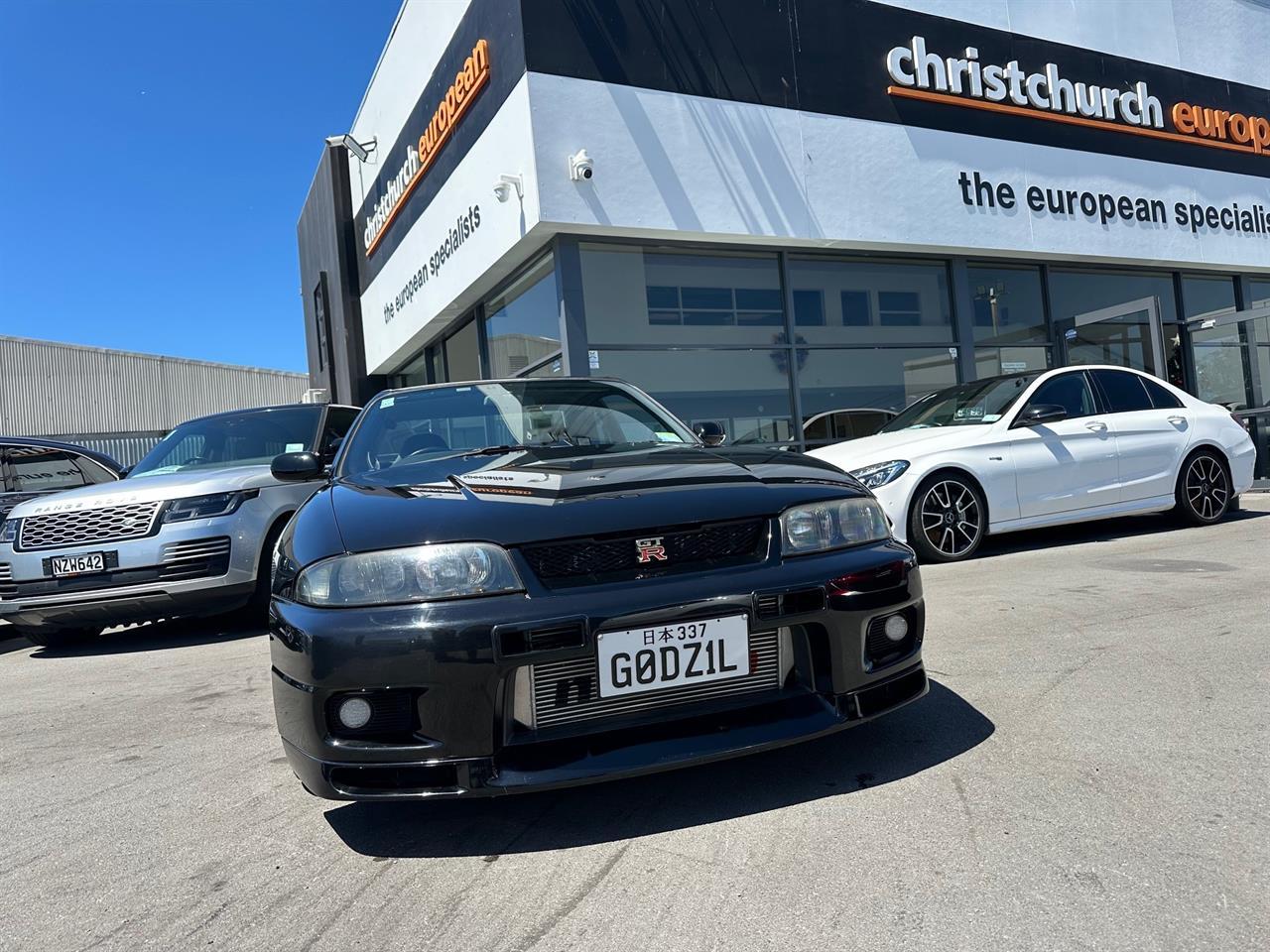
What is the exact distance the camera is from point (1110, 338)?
12734mm

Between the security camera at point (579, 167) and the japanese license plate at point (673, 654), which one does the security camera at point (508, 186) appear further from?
the japanese license plate at point (673, 654)

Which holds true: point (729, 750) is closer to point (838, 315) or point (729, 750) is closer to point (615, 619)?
point (615, 619)

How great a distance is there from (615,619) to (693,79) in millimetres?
8903

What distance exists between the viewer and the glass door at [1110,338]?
12.4 metres

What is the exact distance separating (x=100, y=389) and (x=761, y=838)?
36827mm

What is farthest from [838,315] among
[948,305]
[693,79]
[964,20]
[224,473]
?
[224,473]

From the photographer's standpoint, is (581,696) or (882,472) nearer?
(581,696)

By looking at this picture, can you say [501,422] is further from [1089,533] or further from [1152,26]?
[1152,26]

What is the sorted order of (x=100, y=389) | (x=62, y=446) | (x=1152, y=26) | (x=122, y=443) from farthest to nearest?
(x=100, y=389), (x=122, y=443), (x=1152, y=26), (x=62, y=446)

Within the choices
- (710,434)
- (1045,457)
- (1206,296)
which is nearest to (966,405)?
(1045,457)

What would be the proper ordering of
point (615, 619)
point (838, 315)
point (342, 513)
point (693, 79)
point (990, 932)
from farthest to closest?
1. point (838, 315)
2. point (693, 79)
3. point (342, 513)
4. point (615, 619)
5. point (990, 932)

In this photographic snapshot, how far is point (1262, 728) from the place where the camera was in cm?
252

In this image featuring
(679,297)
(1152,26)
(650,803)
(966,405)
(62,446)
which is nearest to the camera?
(650,803)

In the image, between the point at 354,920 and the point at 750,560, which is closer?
the point at 354,920
